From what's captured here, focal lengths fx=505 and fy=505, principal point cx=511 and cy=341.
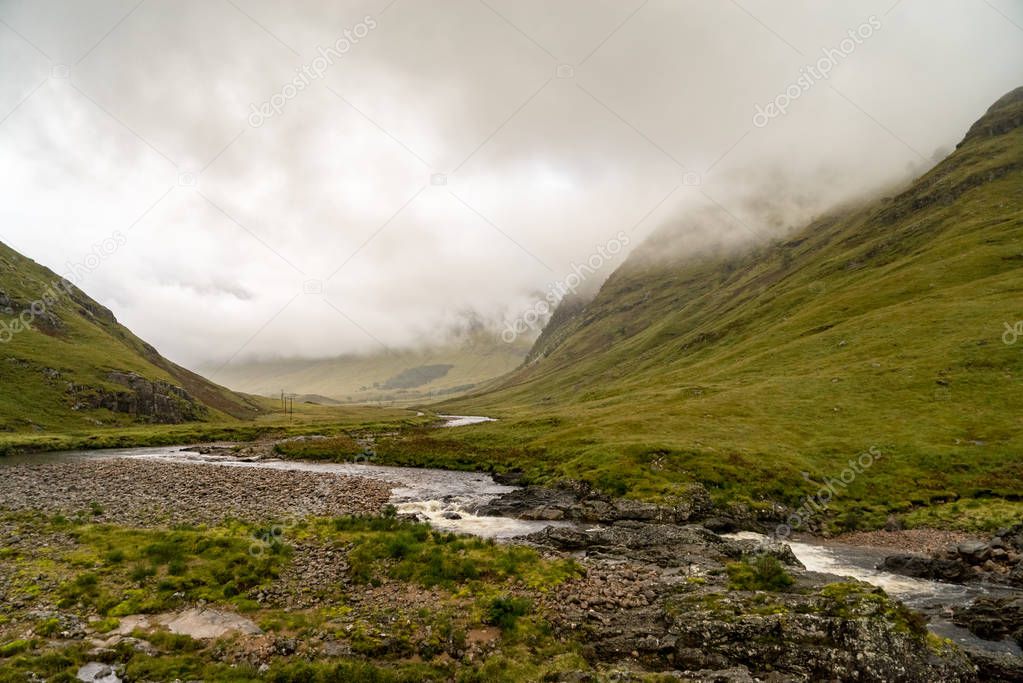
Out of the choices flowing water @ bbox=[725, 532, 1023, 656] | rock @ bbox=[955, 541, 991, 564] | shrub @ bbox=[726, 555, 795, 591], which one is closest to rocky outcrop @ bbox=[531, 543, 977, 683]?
shrub @ bbox=[726, 555, 795, 591]

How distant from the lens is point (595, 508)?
5006 cm

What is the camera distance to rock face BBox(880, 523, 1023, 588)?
31672 mm

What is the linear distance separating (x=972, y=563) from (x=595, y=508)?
27785mm

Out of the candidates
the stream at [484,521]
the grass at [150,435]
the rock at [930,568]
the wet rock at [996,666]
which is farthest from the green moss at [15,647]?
the grass at [150,435]

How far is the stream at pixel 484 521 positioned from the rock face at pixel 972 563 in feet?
3.72

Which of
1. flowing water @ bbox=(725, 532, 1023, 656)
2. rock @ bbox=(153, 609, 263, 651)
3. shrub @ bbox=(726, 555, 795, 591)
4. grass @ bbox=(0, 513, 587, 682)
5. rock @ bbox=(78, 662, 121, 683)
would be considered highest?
shrub @ bbox=(726, 555, 795, 591)

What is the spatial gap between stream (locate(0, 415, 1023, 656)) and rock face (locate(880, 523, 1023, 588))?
1.13 m

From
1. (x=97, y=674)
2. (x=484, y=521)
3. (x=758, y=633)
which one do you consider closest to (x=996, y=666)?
(x=758, y=633)

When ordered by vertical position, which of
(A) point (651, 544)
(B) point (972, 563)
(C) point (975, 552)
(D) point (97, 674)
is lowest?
(D) point (97, 674)

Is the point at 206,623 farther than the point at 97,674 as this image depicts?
Yes

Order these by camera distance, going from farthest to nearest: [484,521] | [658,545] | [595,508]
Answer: [595,508] < [484,521] < [658,545]

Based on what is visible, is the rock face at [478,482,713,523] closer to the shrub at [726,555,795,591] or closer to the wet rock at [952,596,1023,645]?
the shrub at [726,555,795,591]

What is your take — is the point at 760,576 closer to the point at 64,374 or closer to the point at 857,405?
the point at 857,405

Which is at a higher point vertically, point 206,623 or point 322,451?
point 322,451
